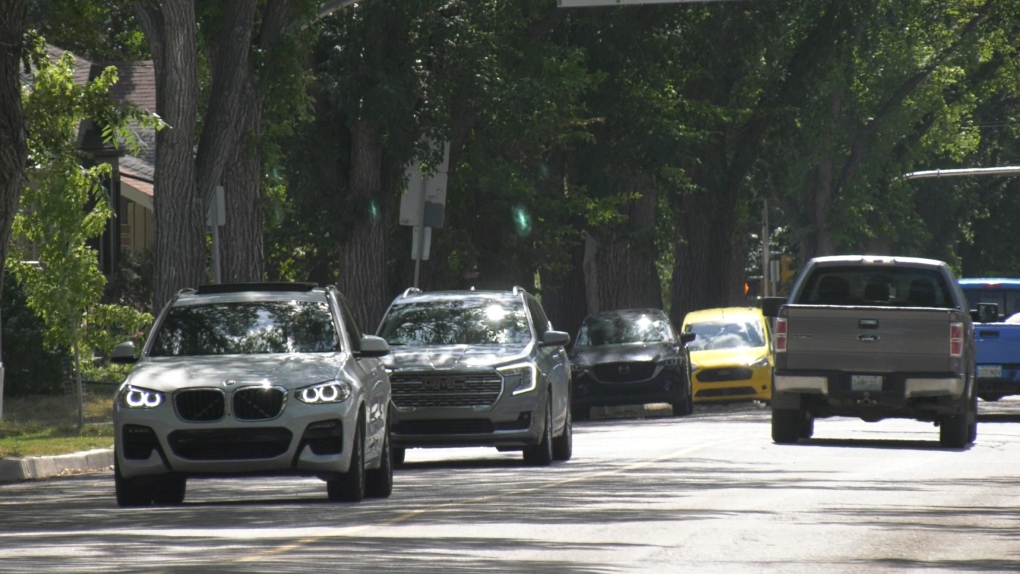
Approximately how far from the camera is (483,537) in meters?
12.4

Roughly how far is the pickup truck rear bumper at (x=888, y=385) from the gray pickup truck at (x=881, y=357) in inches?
0.4

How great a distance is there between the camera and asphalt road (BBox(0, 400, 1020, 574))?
36.8 feet

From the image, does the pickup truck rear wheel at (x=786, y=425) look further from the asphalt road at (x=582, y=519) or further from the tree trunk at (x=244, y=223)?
the tree trunk at (x=244, y=223)

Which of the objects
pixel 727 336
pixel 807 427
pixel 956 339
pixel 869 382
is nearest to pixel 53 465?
pixel 869 382

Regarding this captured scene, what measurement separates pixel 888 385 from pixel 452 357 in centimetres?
501

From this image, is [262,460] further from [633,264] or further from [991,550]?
[633,264]

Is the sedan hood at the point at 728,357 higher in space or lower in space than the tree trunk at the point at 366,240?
lower

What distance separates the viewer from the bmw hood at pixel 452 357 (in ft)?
63.8

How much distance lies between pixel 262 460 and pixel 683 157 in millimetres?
26679

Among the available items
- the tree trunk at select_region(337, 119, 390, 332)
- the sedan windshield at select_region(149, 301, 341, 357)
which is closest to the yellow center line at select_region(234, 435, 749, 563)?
the sedan windshield at select_region(149, 301, 341, 357)

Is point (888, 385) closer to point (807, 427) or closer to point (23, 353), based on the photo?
point (807, 427)

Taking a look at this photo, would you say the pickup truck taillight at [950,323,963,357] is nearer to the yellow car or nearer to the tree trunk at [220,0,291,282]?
the tree trunk at [220,0,291,282]

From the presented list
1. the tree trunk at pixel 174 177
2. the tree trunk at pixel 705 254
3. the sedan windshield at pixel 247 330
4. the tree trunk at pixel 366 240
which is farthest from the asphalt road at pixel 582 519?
the tree trunk at pixel 705 254

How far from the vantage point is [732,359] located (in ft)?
115
